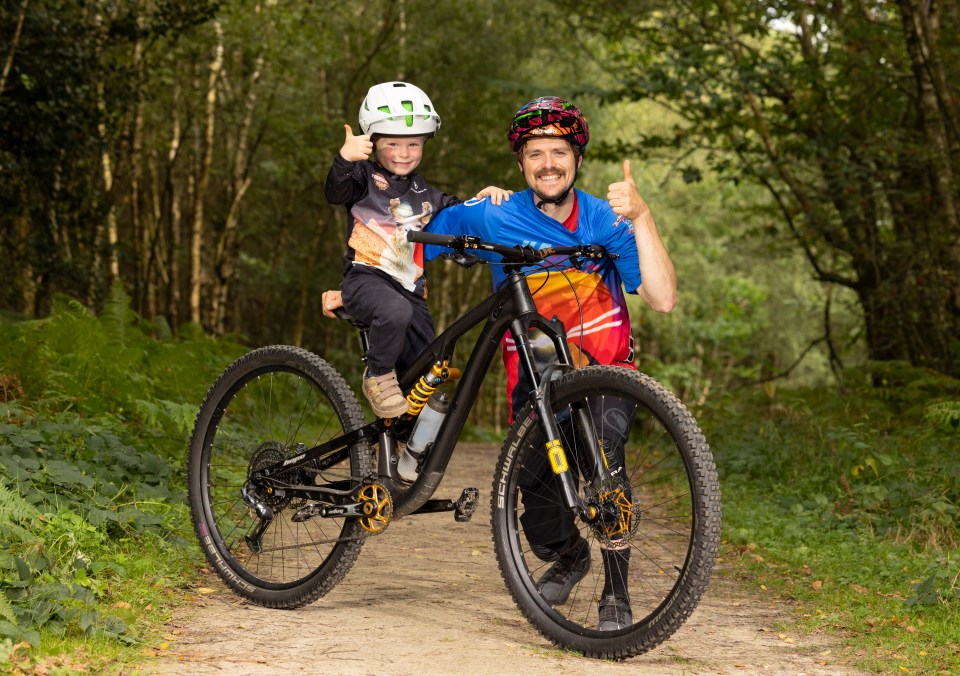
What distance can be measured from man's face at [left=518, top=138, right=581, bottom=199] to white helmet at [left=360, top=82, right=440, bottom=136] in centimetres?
47

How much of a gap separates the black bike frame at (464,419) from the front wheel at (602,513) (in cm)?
7

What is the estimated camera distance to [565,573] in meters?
4.58

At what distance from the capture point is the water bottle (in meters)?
4.50

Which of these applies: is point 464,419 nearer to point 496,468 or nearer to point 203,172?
point 496,468

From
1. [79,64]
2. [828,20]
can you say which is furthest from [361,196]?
[828,20]

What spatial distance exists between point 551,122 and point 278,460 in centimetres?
206

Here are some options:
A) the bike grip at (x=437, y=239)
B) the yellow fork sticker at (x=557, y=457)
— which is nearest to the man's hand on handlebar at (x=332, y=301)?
the bike grip at (x=437, y=239)

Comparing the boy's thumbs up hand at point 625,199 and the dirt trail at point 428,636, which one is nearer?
the dirt trail at point 428,636

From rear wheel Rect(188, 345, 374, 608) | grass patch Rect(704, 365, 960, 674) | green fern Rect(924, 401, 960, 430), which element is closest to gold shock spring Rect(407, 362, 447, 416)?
rear wheel Rect(188, 345, 374, 608)

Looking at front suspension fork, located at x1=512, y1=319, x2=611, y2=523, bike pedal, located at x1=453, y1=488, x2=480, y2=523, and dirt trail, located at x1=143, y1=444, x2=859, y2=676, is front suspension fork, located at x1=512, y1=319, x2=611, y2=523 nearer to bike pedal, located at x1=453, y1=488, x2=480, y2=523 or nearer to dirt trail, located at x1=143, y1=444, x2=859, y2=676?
bike pedal, located at x1=453, y1=488, x2=480, y2=523

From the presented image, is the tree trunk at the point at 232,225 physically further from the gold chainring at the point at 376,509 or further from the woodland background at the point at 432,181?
the gold chainring at the point at 376,509

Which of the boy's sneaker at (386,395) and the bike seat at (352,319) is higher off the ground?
the bike seat at (352,319)

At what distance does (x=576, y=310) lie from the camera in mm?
4648

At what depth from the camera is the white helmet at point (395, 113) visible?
14.8ft
